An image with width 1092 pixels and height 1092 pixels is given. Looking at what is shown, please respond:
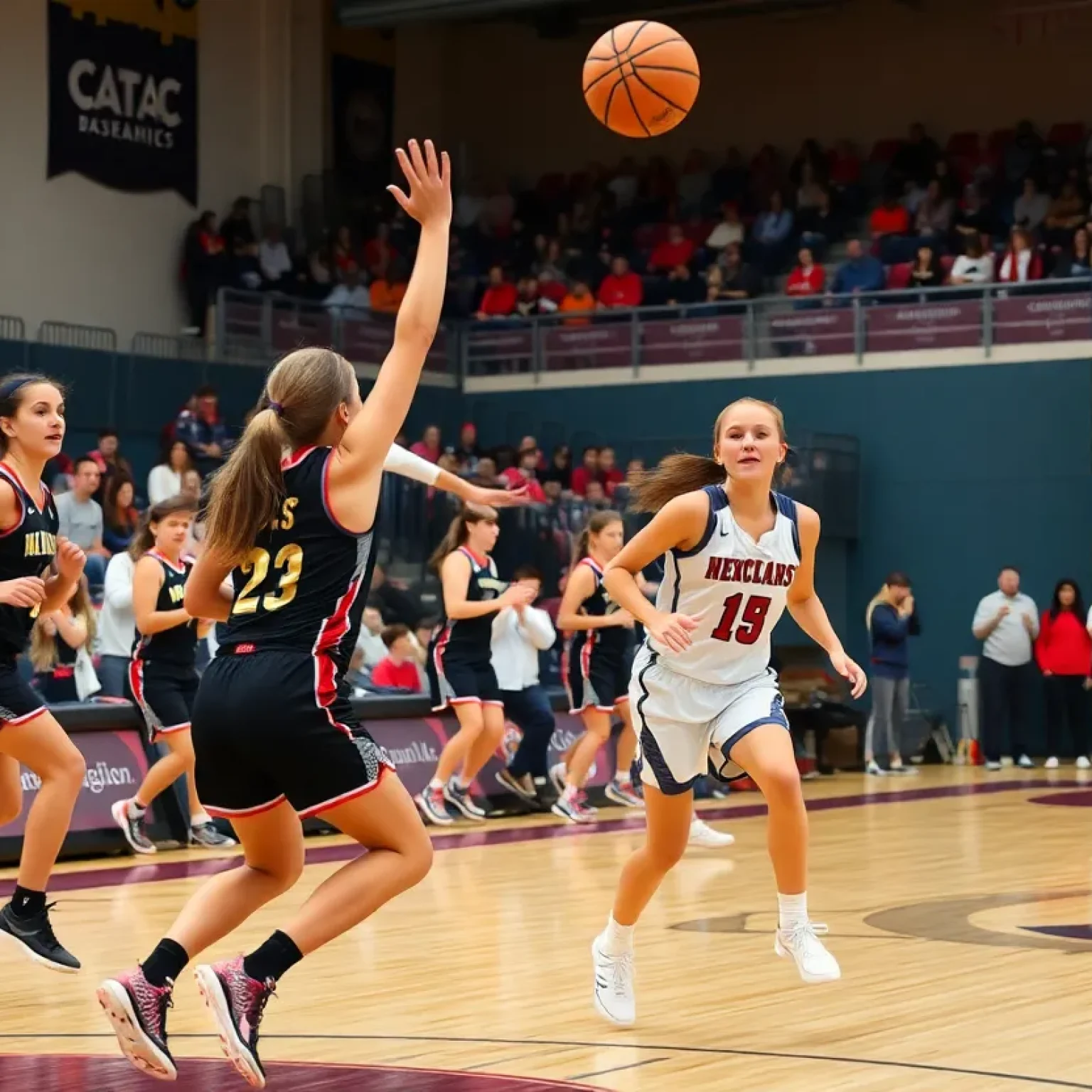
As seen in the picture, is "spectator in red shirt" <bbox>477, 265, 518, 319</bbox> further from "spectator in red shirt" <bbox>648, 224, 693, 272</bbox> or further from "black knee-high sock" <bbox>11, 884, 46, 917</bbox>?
"black knee-high sock" <bbox>11, 884, 46, 917</bbox>

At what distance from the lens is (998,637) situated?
1986 cm

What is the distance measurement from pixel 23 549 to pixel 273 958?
239 cm

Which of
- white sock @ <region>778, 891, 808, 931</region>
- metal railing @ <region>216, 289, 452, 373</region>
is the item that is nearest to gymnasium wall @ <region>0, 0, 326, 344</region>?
metal railing @ <region>216, 289, 452, 373</region>

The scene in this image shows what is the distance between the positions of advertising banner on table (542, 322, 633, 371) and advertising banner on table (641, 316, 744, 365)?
24 cm

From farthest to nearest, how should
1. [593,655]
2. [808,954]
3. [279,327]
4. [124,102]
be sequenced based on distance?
1. [124,102]
2. [279,327]
3. [593,655]
4. [808,954]

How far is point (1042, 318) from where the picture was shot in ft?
69.5

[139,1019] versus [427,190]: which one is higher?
[427,190]

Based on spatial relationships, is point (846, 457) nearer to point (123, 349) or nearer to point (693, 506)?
point (123, 349)

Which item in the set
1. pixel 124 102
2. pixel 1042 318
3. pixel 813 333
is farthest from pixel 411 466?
pixel 124 102

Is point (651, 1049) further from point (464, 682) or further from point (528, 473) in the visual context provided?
point (528, 473)

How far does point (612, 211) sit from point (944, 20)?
4995 mm

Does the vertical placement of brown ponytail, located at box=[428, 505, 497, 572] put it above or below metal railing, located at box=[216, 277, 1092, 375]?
below

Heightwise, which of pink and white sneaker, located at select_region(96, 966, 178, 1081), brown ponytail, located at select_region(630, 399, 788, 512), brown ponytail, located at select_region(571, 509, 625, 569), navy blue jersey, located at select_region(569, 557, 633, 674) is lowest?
pink and white sneaker, located at select_region(96, 966, 178, 1081)

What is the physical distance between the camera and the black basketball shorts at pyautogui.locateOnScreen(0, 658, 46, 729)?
6.53 meters
